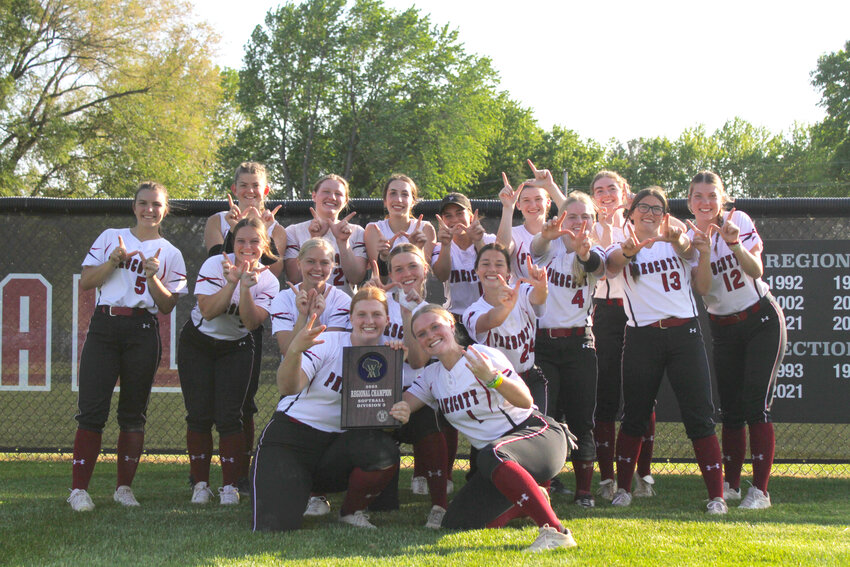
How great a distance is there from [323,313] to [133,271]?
1189mm

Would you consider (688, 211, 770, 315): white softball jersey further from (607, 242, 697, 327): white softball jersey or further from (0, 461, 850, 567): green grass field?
(0, 461, 850, 567): green grass field

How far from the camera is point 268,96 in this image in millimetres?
30531

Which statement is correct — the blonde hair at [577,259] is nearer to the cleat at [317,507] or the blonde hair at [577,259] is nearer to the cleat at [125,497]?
the cleat at [317,507]

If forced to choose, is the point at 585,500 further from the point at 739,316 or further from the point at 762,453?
the point at 739,316

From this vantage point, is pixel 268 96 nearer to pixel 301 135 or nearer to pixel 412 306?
pixel 301 135

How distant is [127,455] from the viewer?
14.1ft

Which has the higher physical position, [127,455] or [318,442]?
[318,442]

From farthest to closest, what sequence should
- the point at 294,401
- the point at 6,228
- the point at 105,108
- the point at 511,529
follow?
1. the point at 105,108
2. the point at 6,228
3. the point at 294,401
4. the point at 511,529

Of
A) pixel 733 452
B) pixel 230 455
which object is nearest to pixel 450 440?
pixel 230 455

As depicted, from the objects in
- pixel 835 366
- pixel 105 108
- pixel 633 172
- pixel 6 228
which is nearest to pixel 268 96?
pixel 105 108

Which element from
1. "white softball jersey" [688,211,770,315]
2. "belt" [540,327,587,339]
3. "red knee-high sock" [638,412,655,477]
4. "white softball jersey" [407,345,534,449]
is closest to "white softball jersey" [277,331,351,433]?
"white softball jersey" [407,345,534,449]

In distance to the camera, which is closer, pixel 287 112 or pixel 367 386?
pixel 367 386

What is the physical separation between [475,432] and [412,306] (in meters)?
0.80

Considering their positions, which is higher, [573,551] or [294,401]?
[294,401]
